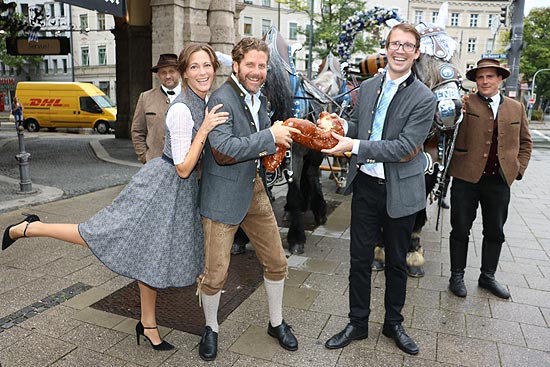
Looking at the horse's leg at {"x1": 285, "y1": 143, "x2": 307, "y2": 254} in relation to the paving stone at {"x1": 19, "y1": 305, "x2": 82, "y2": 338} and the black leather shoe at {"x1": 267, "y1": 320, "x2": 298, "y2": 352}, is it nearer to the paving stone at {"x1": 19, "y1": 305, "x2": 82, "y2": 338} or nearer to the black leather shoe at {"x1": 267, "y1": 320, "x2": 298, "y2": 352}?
the black leather shoe at {"x1": 267, "y1": 320, "x2": 298, "y2": 352}

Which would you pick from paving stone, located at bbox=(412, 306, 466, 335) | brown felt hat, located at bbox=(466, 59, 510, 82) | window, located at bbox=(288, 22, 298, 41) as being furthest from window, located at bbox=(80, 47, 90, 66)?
paving stone, located at bbox=(412, 306, 466, 335)

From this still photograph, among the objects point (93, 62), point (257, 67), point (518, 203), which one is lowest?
point (518, 203)

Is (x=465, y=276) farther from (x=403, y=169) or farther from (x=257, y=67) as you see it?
(x=257, y=67)

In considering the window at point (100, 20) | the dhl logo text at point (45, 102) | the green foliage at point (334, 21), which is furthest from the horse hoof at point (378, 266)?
the window at point (100, 20)

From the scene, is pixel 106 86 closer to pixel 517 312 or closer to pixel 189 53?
pixel 189 53

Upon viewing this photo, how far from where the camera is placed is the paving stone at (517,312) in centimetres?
356

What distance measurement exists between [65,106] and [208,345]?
22.1 m

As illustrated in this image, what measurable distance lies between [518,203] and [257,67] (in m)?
6.98

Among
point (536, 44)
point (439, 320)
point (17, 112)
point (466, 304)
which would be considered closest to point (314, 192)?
point (466, 304)

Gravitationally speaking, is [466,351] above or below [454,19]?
below

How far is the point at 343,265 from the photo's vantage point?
4703 millimetres

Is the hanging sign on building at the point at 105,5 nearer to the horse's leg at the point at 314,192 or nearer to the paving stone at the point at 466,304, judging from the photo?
the horse's leg at the point at 314,192

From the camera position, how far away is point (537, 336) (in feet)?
10.8

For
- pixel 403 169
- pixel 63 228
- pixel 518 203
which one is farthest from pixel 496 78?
pixel 518 203
